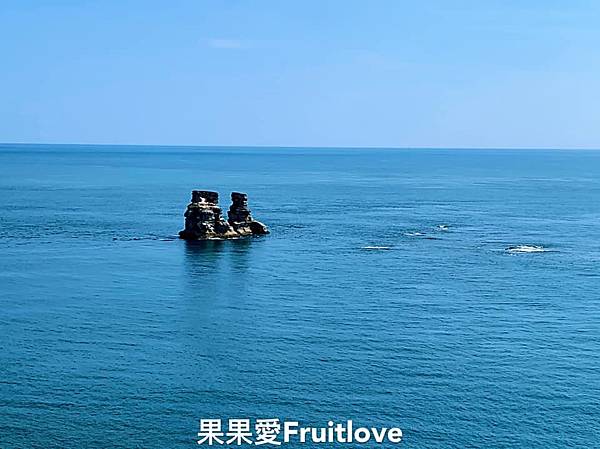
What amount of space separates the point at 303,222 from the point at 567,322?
10057 centimetres

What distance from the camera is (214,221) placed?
167750 millimetres

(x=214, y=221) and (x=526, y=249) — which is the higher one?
(x=214, y=221)

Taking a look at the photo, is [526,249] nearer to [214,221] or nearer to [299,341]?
[214,221]

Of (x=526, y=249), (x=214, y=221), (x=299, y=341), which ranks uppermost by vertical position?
(x=214, y=221)

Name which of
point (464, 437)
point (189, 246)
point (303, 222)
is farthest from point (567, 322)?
point (303, 222)

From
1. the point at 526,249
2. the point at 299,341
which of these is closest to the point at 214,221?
the point at 526,249

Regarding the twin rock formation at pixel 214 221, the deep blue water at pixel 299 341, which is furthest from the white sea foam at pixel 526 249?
the twin rock formation at pixel 214 221

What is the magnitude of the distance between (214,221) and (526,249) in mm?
61164

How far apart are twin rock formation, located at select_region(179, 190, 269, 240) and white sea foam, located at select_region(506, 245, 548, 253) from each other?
50112 mm

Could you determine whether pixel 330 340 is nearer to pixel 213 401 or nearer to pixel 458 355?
pixel 458 355

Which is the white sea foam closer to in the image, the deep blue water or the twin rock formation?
the deep blue water

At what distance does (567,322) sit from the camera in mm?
99875

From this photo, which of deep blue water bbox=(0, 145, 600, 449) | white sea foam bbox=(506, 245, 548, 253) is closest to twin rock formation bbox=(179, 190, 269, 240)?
deep blue water bbox=(0, 145, 600, 449)

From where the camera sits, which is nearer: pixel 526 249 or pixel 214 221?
pixel 526 249
